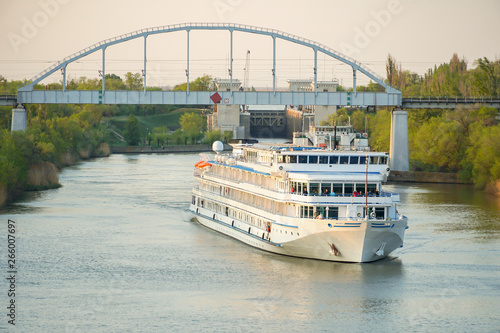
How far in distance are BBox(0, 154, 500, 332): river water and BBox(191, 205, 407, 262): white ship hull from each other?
50cm

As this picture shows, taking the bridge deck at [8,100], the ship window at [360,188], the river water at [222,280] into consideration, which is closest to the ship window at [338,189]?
the ship window at [360,188]

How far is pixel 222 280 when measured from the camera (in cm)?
3609

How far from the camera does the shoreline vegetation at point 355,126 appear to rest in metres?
68.4

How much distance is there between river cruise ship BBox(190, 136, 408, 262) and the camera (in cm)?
3756

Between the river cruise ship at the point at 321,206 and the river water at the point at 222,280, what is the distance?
789 mm

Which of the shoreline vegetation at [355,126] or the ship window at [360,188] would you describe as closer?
the ship window at [360,188]

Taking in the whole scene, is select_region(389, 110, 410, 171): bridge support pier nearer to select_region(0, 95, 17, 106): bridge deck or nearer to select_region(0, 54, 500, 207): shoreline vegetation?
select_region(0, 54, 500, 207): shoreline vegetation

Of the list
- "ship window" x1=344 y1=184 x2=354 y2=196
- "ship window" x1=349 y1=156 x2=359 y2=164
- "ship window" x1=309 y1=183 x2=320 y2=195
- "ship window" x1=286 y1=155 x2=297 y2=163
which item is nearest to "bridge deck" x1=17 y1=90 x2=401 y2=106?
"ship window" x1=286 y1=155 x2=297 y2=163

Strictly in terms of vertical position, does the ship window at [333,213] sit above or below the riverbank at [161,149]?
above

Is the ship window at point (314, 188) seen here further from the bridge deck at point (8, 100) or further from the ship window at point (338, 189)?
the bridge deck at point (8, 100)

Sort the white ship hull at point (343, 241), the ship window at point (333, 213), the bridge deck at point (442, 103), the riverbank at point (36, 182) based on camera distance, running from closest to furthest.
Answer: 1. the white ship hull at point (343, 241)
2. the ship window at point (333, 213)
3. the riverbank at point (36, 182)
4. the bridge deck at point (442, 103)

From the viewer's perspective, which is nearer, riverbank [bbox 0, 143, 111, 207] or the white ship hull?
the white ship hull

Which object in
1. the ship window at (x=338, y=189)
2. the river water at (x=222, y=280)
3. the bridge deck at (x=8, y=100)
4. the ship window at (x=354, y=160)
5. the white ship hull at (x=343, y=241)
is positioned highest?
the bridge deck at (x=8, y=100)

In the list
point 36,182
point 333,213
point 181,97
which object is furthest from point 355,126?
point 333,213
